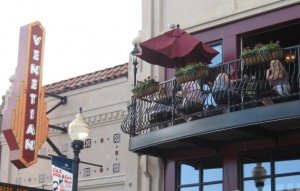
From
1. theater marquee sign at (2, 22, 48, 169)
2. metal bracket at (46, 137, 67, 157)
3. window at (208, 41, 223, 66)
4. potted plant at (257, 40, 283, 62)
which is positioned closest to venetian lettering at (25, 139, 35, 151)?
theater marquee sign at (2, 22, 48, 169)

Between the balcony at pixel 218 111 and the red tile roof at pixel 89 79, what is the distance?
2.81m

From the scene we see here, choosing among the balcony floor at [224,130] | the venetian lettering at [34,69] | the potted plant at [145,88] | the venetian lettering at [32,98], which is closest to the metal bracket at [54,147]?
the venetian lettering at [32,98]

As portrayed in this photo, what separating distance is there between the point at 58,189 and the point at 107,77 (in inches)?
199

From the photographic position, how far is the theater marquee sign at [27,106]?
1855 cm

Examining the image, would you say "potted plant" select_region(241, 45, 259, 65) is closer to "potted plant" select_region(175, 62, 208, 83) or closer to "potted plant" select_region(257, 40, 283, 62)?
"potted plant" select_region(257, 40, 283, 62)

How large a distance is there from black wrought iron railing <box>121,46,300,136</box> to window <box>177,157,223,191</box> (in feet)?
3.63

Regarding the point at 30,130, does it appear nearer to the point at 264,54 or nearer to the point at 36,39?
the point at 36,39

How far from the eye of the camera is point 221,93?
46.0 ft

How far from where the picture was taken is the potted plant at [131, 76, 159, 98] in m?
15.5

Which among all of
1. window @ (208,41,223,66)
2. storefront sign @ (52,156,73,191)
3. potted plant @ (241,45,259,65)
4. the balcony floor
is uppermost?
window @ (208,41,223,66)

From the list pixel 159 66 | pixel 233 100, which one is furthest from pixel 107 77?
pixel 233 100

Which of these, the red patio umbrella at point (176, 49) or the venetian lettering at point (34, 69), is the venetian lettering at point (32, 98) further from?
the red patio umbrella at point (176, 49)

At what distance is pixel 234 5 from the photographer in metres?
16.0

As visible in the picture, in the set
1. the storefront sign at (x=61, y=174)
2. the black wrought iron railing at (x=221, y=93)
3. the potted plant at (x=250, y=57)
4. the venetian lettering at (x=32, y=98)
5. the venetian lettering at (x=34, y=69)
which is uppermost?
the venetian lettering at (x=34, y=69)
